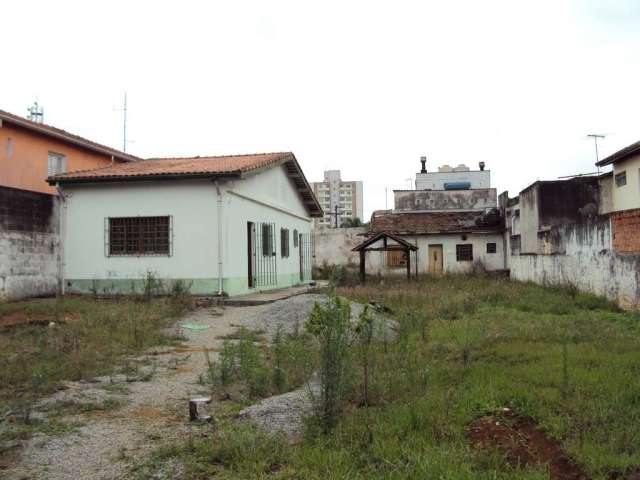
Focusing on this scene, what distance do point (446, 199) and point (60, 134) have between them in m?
23.1

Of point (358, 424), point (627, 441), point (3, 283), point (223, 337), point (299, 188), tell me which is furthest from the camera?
point (299, 188)

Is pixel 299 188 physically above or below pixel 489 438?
above

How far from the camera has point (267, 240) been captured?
18047 millimetres

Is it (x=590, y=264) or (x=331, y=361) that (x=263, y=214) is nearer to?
(x=590, y=264)

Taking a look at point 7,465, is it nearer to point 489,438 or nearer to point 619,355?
point 489,438

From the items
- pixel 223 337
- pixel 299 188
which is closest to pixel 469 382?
pixel 223 337

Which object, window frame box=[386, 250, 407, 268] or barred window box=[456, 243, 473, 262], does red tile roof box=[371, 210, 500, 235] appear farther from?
window frame box=[386, 250, 407, 268]

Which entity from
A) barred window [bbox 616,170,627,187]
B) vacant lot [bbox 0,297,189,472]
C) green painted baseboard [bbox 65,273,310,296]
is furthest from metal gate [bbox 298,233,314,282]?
barred window [bbox 616,170,627,187]

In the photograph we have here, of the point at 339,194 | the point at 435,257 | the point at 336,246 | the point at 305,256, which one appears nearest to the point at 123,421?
the point at 305,256

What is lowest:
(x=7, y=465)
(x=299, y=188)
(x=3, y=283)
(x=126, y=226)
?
(x=7, y=465)

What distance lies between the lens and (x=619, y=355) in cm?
649

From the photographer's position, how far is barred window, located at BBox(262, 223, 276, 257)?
1772 cm

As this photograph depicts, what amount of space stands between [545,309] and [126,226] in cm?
1054

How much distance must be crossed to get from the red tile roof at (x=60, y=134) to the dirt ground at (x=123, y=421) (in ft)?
38.0
